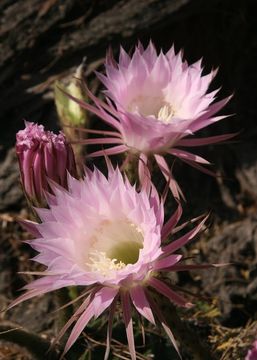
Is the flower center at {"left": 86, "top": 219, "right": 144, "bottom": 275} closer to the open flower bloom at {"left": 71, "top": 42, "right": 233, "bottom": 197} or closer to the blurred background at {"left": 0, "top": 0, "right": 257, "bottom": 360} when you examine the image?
the open flower bloom at {"left": 71, "top": 42, "right": 233, "bottom": 197}

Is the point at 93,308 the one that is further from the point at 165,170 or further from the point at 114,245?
the point at 165,170

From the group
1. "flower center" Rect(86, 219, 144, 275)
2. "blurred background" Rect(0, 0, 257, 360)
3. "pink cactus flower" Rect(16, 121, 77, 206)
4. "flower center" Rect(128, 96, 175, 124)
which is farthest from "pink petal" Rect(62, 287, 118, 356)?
"blurred background" Rect(0, 0, 257, 360)

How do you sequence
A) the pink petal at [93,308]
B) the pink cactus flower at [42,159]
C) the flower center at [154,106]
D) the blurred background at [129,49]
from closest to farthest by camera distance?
the pink petal at [93,308] → the pink cactus flower at [42,159] → the flower center at [154,106] → the blurred background at [129,49]

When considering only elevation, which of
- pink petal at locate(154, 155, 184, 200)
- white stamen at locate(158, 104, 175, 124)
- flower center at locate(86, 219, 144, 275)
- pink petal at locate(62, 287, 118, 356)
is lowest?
pink petal at locate(62, 287, 118, 356)

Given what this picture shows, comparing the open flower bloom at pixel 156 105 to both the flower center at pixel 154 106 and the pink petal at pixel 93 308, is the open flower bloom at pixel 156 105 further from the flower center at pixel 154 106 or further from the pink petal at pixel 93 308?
the pink petal at pixel 93 308

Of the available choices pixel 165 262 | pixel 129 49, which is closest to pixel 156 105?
pixel 165 262

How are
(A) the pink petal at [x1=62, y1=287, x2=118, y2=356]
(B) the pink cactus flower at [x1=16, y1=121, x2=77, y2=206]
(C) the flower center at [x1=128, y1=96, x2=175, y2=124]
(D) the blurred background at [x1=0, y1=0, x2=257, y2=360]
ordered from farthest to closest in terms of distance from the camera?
(D) the blurred background at [x1=0, y1=0, x2=257, y2=360] < (C) the flower center at [x1=128, y1=96, x2=175, y2=124] < (B) the pink cactus flower at [x1=16, y1=121, x2=77, y2=206] < (A) the pink petal at [x1=62, y1=287, x2=118, y2=356]

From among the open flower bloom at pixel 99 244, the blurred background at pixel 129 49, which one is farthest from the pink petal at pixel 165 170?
the blurred background at pixel 129 49
